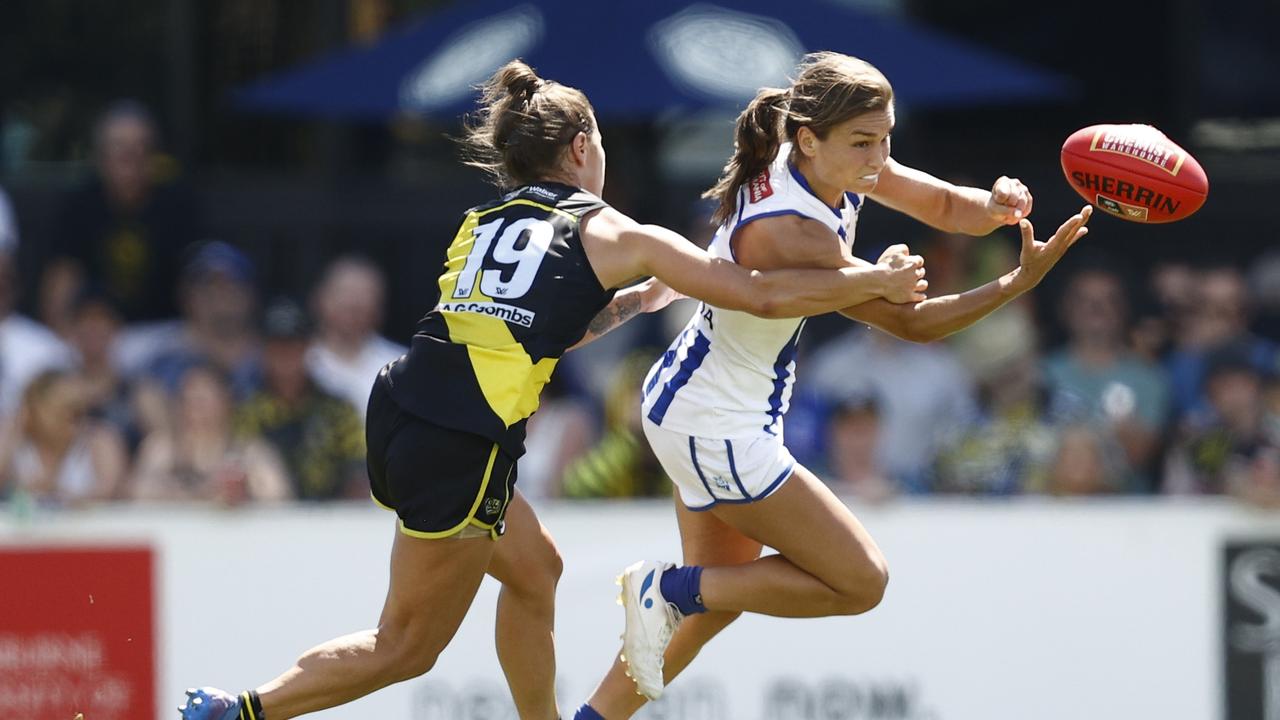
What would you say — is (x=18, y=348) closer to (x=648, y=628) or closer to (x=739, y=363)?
(x=648, y=628)

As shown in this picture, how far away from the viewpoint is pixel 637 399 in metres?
7.77

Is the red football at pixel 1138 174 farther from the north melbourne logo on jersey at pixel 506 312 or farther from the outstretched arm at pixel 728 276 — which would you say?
the north melbourne logo on jersey at pixel 506 312

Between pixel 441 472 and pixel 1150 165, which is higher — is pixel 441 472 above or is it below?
below

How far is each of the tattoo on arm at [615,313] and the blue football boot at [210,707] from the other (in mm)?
1391

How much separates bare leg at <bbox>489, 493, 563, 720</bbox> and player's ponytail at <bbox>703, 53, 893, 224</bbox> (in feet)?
3.33

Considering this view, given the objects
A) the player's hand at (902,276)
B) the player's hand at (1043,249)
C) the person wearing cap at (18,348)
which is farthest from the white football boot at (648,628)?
the person wearing cap at (18,348)

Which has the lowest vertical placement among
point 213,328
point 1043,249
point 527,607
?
point 527,607

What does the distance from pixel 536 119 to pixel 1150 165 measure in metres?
1.65

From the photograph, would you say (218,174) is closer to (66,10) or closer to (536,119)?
(66,10)

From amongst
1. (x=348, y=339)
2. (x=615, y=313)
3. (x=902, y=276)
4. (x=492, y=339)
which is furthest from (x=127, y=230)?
(x=902, y=276)

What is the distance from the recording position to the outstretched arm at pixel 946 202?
5281 mm

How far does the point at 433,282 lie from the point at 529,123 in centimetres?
522

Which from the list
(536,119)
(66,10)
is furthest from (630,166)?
(536,119)

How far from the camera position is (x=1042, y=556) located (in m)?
7.18
